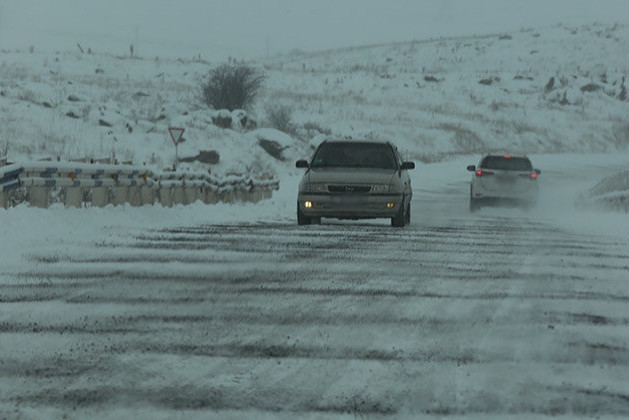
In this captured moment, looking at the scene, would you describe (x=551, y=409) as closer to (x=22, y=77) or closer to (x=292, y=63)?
(x=22, y=77)

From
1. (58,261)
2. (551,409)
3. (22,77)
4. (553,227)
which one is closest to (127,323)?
(551,409)

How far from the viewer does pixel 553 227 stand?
18.4m

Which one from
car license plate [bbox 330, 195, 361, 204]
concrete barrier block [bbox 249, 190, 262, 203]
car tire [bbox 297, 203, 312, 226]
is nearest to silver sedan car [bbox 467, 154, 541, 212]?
concrete barrier block [bbox 249, 190, 262, 203]

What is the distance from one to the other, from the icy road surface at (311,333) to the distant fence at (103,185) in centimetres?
383

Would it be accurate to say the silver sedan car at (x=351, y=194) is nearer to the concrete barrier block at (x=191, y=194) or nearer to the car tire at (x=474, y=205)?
the concrete barrier block at (x=191, y=194)

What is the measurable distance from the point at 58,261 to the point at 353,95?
250 ft

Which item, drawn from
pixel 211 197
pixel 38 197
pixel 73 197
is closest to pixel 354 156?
pixel 73 197

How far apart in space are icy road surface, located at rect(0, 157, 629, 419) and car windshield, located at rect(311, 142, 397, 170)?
19.0 ft

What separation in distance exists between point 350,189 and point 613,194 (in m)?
10.3

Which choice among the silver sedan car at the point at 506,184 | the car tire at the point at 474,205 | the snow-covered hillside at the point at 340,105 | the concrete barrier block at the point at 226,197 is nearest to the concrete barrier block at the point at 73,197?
the concrete barrier block at the point at 226,197

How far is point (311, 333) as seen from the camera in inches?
248

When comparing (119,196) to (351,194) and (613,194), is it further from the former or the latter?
(613,194)

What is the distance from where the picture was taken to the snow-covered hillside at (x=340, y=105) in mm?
44125

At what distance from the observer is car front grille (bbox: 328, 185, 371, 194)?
16.7 m
